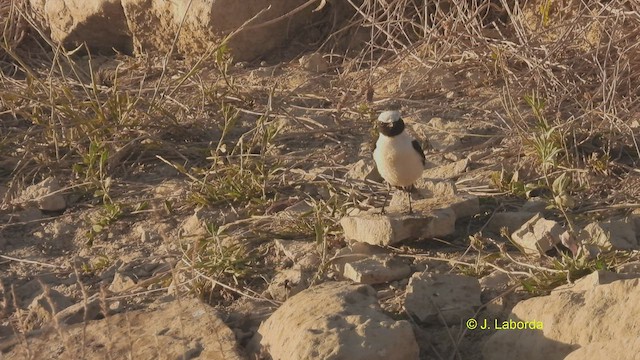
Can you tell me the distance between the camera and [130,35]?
7863mm

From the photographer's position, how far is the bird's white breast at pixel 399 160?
16.3ft

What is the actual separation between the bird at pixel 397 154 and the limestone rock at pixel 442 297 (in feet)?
2.14

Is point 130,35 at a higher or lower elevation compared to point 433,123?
higher

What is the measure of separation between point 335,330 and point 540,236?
1202mm

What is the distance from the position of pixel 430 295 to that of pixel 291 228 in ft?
3.74

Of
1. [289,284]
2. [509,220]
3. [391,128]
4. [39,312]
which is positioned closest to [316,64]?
[391,128]

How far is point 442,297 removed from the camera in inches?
169

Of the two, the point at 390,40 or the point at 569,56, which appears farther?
the point at 390,40

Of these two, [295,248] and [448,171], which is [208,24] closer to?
[448,171]

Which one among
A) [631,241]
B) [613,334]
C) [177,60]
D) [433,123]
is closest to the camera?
[613,334]

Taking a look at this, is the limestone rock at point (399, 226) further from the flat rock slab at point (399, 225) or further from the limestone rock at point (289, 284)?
the limestone rock at point (289, 284)

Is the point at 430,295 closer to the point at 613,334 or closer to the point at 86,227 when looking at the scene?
the point at 613,334

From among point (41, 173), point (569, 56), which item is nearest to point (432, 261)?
point (569, 56)

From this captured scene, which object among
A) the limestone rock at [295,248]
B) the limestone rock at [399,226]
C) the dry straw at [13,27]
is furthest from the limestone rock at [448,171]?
the dry straw at [13,27]
